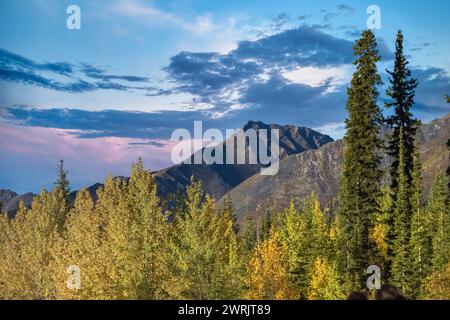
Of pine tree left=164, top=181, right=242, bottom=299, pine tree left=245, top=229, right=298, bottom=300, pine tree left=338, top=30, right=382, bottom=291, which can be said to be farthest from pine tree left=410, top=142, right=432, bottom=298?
pine tree left=164, top=181, right=242, bottom=299

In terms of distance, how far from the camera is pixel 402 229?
165 feet

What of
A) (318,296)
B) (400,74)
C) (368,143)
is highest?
(400,74)

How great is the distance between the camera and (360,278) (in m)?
44.3

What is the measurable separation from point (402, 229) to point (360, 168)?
10304mm

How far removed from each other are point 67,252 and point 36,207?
83.9ft

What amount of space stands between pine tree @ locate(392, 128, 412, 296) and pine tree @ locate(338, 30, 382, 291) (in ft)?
14.6

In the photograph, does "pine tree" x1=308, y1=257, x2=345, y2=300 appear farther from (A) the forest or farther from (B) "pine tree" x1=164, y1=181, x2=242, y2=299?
(B) "pine tree" x1=164, y1=181, x2=242, y2=299

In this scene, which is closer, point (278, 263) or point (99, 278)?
point (99, 278)

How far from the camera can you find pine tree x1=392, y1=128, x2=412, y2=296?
48.6m

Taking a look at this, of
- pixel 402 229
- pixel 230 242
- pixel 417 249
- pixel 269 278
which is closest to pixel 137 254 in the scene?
pixel 230 242

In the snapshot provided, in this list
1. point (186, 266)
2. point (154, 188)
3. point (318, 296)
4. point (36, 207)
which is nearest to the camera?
point (186, 266)

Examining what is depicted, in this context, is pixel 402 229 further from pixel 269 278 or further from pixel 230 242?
pixel 230 242
